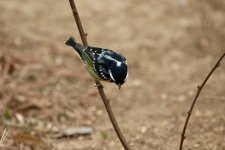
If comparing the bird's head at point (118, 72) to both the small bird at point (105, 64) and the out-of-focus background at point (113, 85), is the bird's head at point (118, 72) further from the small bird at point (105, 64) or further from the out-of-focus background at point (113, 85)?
the out-of-focus background at point (113, 85)

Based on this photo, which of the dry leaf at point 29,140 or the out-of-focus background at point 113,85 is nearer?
the dry leaf at point 29,140

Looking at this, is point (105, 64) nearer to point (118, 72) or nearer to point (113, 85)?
point (118, 72)

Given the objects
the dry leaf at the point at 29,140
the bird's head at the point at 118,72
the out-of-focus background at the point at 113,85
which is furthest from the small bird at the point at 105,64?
the dry leaf at the point at 29,140

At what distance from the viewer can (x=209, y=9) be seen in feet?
29.1

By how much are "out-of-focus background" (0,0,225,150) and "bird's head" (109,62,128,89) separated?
68cm

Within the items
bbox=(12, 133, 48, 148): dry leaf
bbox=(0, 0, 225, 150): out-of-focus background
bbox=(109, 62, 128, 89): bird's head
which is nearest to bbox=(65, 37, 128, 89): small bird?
bbox=(109, 62, 128, 89): bird's head

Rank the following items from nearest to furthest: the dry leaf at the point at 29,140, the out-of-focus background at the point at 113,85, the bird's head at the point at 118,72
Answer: the bird's head at the point at 118,72 < the dry leaf at the point at 29,140 < the out-of-focus background at the point at 113,85

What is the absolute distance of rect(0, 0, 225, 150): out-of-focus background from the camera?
5527 mm

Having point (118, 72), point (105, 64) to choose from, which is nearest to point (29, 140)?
point (105, 64)

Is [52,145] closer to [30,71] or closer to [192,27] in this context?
[30,71]

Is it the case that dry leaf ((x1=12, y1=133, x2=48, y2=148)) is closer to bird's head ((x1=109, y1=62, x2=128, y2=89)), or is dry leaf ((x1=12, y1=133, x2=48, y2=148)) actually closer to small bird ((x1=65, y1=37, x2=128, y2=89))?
small bird ((x1=65, y1=37, x2=128, y2=89))

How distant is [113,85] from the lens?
721cm

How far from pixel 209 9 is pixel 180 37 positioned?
105 centimetres

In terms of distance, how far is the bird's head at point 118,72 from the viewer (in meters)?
4.05
